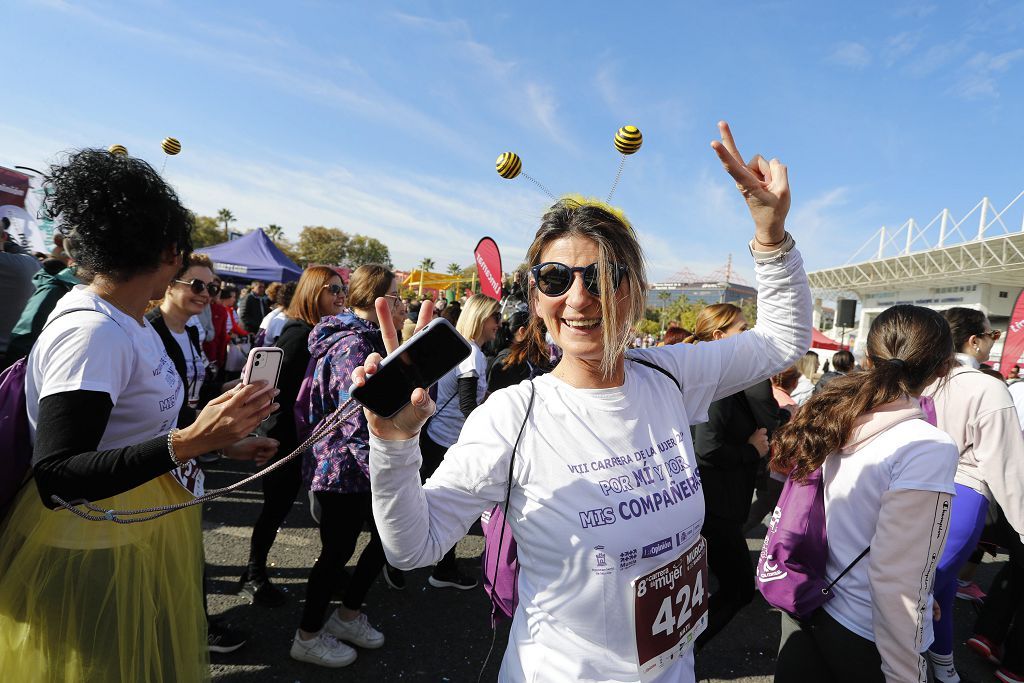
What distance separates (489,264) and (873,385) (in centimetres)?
492

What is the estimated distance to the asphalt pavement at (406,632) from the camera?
2.80 metres

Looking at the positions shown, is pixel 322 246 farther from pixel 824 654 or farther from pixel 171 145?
pixel 824 654

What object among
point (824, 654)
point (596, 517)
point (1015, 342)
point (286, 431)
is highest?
point (1015, 342)

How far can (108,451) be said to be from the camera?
52.3 inches

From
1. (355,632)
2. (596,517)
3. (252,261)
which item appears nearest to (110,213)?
(596,517)

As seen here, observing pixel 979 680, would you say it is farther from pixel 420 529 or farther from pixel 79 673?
pixel 79 673

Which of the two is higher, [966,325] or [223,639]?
[966,325]

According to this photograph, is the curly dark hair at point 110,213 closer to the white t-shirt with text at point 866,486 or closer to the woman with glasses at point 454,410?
the woman with glasses at point 454,410

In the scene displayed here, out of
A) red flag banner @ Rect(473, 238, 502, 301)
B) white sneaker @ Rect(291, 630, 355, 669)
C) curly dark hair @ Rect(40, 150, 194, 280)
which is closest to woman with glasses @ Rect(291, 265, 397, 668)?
white sneaker @ Rect(291, 630, 355, 669)

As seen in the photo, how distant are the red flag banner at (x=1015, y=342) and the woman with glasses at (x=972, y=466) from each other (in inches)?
170

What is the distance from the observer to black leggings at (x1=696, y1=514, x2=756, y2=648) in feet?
9.40

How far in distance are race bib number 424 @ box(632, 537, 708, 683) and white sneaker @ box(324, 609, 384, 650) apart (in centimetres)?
220

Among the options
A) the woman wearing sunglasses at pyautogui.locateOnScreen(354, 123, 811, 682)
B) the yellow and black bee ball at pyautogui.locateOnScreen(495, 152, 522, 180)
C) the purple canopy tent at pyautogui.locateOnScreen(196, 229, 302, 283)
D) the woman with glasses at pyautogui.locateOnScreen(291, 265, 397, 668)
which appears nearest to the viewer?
the woman wearing sunglasses at pyautogui.locateOnScreen(354, 123, 811, 682)

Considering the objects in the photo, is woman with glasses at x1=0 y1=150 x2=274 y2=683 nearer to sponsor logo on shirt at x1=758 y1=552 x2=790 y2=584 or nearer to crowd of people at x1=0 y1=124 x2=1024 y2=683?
crowd of people at x1=0 y1=124 x2=1024 y2=683
